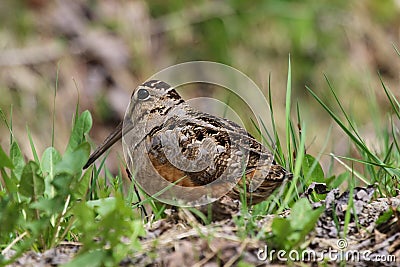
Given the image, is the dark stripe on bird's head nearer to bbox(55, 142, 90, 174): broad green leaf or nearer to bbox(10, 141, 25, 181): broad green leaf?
bbox(10, 141, 25, 181): broad green leaf

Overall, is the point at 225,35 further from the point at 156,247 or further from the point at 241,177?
the point at 156,247

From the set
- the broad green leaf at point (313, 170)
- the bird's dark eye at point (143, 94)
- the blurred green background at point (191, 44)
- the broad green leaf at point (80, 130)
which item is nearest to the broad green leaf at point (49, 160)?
the broad green leaf at point (80, 130)

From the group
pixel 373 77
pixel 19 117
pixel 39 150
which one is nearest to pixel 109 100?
pixel 19 117

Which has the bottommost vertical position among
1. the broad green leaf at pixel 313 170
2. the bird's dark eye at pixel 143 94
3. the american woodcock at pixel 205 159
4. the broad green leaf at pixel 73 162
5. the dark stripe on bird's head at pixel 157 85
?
the broad green leaf at pixel 313 170

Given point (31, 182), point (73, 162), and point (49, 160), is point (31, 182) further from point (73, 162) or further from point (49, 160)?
point (49, 160)

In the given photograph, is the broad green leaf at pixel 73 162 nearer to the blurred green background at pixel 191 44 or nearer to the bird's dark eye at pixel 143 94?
the bird's dark eye at pixel 143 94

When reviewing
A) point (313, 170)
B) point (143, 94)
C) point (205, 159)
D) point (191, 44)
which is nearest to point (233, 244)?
point (205, 159)
